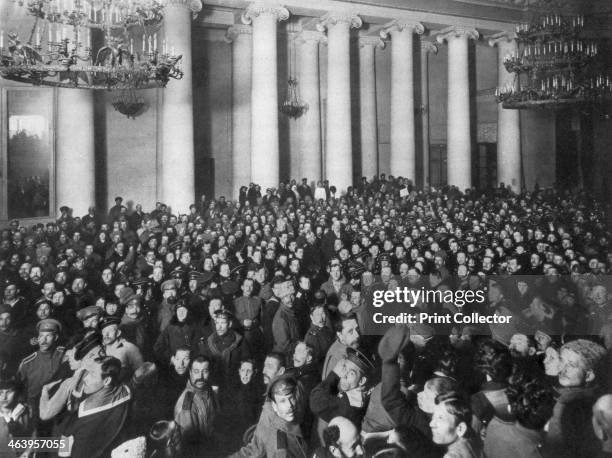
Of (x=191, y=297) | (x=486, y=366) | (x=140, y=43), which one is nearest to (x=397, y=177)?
(x=140, y=43)

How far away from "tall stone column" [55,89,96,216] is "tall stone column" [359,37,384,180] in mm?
11910

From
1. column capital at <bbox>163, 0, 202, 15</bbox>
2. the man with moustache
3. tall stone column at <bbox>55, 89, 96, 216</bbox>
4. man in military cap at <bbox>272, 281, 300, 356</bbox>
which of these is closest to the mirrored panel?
tall stone column at <bbox>55, 89, 96, 216</bbox>

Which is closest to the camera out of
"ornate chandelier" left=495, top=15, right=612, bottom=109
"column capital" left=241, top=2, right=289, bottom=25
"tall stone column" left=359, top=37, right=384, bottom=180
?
"ornate chandelier" left=495, top=15, right=612, bottom=109

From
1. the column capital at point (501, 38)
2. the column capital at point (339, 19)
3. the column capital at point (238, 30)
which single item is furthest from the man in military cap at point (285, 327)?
the column capital at point (501, 38)

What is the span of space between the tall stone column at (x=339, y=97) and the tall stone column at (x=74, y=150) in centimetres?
819

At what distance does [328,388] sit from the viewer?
4.13m

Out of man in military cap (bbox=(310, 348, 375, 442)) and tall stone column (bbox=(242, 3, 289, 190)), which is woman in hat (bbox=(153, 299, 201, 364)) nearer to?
man in military cap (bbox=(310, 348, 375, 442))

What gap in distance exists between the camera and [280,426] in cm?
400

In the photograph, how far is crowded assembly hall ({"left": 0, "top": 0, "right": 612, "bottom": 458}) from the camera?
402 cm

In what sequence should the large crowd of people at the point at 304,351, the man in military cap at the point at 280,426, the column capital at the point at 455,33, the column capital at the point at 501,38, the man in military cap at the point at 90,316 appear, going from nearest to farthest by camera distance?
the large crowd of people at the point at 304,351 < the man in military cap at the point at 280,426 < the man in military cap at the point at 90,316 < the column capital at the point at 455,33 < the column capital at the point at 501,38

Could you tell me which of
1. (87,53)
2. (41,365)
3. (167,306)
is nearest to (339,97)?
(87,53)

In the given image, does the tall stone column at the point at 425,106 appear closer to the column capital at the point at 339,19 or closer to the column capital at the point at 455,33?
the column capital at the point at 455,33

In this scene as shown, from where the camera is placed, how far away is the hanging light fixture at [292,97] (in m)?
20.2

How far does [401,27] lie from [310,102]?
14.5ft
